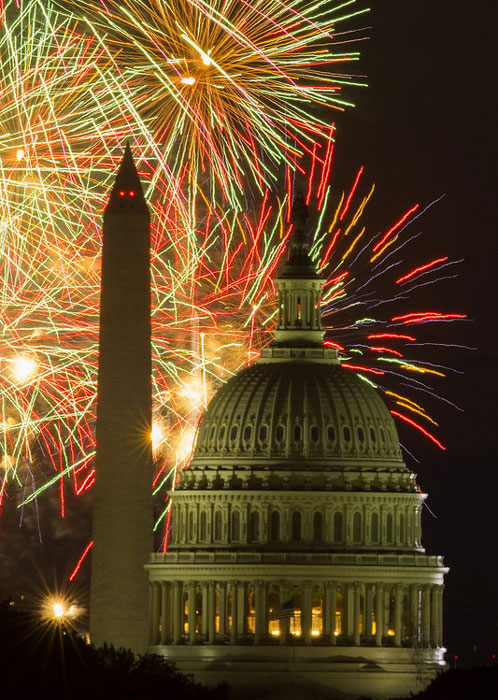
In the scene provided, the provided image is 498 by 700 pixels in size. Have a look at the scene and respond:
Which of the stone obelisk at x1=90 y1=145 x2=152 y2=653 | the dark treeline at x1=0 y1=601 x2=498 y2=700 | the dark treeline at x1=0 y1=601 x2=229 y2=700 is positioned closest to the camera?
the dark treeline at x1=0 y1=601 x2=229 y2=700

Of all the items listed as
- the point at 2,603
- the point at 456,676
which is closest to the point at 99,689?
the point at 2,603

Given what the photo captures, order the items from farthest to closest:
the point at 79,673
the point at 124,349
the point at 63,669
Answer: the point at 124,349 → the point at 79,673 → the point at 63,669

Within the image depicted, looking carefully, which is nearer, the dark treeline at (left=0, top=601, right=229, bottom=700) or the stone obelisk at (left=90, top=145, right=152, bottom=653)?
the dark treeline at (left=0, top=601, right=229, bottom=700)

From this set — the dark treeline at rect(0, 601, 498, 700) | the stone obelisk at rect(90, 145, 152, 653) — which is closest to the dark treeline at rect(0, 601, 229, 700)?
the dark treeline at rect(0, 601, 498, 700)

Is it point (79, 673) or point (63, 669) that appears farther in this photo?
point (79, 673)

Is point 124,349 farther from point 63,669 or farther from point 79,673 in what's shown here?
point 63,669

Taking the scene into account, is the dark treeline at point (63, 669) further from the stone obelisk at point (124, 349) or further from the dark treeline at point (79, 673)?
the stone obelisk at point (124, 349)

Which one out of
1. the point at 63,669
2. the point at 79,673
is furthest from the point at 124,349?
the point at 63,669

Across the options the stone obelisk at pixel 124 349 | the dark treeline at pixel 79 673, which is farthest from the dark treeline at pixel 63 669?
the stone obelisk at pixel 124 349

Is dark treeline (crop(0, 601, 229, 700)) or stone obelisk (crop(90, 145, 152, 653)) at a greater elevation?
stone obelisk (crop(90, 145, 152, 653))

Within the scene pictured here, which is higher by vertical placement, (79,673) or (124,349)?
(124,349)

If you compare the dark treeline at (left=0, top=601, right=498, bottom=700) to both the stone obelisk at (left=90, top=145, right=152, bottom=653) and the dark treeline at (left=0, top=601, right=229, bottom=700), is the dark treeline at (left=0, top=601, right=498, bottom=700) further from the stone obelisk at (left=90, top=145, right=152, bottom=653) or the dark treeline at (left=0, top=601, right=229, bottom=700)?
the stone obelisk at (left=90, top=145, right=152, bottom=653)

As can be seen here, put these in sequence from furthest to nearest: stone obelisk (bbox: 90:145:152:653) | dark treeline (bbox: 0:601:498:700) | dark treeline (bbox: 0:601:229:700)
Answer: stone obelisk (bbox: 90:145:152:653), dark treeline (bbox: 0:601:498:700), dark treeline (bbox: 0:601:229:700)
